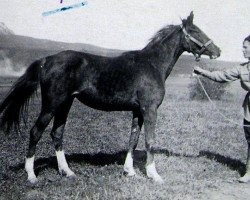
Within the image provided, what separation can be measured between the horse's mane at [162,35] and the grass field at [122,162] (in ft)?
8.58

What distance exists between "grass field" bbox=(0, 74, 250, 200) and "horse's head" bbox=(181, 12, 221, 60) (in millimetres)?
2476

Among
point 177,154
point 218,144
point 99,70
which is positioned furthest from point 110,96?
point 218,144

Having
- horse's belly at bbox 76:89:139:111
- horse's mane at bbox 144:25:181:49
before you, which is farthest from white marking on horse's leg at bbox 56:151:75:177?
horse's mane at bbox 144:25:181:49

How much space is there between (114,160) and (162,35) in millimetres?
2957

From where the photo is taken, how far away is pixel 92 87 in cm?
626

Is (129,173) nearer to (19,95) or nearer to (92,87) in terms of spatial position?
(92,87)

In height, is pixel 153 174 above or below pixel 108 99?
below

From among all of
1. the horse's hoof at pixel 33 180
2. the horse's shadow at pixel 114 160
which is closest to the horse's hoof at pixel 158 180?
the horse's shadow at pixel 114 160

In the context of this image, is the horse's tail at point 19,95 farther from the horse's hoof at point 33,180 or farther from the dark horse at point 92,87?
the horse's hoof at point 33,180

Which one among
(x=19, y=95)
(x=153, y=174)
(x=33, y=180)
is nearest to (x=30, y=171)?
(x=33, y=180)

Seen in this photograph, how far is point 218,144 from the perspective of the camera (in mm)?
9594

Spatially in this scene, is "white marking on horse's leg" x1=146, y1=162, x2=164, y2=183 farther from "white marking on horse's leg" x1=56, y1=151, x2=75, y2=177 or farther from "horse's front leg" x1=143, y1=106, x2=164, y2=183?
"white marking on horse's leg" x1=56, y1=151, x2=75, y2=177

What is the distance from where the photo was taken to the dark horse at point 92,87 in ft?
19.9

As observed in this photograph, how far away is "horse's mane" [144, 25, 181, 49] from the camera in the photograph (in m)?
6.71
